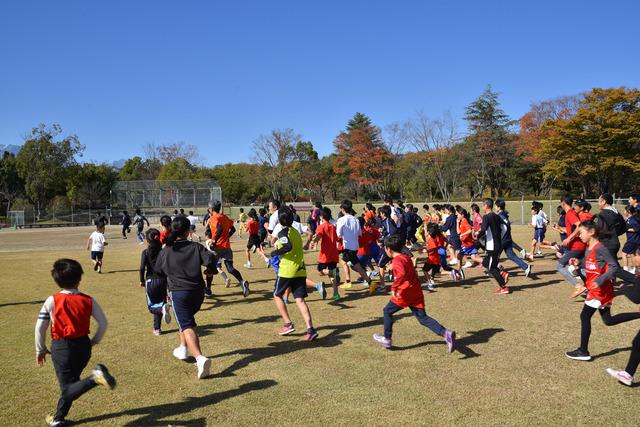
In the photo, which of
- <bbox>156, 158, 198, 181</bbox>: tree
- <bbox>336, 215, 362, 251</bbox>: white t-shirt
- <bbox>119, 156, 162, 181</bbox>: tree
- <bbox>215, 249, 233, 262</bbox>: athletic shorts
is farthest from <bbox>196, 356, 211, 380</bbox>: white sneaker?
<bbox>119, 156, 162, 181</bbox>: tree

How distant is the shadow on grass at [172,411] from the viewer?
3.90m

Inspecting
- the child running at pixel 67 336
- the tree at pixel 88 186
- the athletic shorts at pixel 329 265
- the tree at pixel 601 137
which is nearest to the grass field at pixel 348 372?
the child running at pixel 67 336

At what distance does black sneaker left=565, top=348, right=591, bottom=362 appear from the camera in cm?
512

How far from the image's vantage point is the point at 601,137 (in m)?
34.9

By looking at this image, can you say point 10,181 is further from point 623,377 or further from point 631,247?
point 623,377

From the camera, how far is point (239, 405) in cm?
419

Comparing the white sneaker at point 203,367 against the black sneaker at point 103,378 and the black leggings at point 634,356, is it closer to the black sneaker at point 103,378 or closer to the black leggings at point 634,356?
the black sneaker at point 103,378

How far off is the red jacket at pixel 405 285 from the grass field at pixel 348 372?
67cm

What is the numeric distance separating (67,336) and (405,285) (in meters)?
3.52

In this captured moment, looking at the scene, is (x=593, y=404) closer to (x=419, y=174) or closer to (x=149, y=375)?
(x=149, y=375)

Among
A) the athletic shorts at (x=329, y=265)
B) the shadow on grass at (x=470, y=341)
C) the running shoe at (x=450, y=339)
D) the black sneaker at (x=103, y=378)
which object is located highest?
the athletic shorts at (x=329, y=265)

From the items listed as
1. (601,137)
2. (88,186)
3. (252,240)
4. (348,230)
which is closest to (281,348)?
(348,230)

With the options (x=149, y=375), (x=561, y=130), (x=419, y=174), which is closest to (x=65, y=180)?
(x=419, y=174)

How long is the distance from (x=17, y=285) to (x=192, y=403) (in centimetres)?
891
